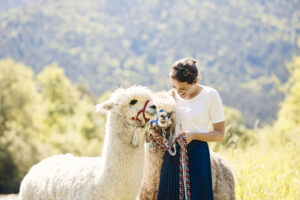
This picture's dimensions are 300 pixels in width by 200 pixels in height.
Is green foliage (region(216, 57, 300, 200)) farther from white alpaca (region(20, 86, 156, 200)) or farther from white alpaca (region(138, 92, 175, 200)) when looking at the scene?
white alpaca (region(20, 86, 156, 200))

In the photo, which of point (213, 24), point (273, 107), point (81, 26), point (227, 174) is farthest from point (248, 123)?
point (81, 26)

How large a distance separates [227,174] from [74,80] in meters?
104

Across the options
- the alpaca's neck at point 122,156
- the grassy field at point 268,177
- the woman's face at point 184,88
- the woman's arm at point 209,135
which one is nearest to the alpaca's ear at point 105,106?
the alpaca's neck at point 122,156

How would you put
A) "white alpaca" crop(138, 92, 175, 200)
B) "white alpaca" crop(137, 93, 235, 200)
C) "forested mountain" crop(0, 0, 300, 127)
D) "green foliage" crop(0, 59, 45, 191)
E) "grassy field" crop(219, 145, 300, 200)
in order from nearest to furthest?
"white alpaca" crop(138, 92, 175, 200)
"white alpaca" crop(137, 93, 235, 200)
"grassy field" crop(219, 145, 300, 200)
"green foliage" crop(0, 59, 45, 191)
"forested mountain" crop(0, 0, 300, 127)

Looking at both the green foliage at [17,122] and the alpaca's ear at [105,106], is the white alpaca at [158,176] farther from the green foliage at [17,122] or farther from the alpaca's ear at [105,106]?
the green foliage at [17,122]

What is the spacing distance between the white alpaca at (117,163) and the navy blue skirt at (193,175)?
0.95 ft

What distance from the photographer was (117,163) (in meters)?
2.96

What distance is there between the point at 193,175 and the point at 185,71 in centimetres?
101

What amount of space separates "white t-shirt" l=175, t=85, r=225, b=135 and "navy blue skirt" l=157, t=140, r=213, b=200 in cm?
17

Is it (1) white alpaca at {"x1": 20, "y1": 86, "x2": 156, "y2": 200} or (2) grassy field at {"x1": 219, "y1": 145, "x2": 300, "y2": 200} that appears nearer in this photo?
(1) white alpaca at {"x1": 20, "y1": 86, "x2": 156, "y2": 200}

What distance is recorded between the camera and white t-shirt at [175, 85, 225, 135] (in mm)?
2971

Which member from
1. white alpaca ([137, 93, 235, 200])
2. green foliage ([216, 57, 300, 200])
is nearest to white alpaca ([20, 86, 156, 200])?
white alpaca ([137, 93, 235, 200])

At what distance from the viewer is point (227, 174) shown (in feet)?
11.2

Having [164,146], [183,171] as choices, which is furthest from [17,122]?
[183,171]
